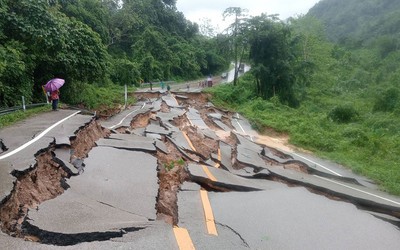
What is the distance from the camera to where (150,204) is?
4.80 meters

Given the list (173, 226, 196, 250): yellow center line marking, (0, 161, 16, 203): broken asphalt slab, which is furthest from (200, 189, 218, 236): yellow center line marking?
(0, 161, 16, 203): broken asphalt slab

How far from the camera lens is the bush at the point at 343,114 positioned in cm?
2358

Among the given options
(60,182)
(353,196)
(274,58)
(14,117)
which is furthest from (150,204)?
(274,58)

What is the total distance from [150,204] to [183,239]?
1.17 metres

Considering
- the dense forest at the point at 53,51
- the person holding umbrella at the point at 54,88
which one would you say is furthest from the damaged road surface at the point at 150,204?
the dense forest at the point at 53,51

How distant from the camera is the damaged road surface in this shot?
3.77m

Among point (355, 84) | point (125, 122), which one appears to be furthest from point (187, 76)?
point (125, 122)

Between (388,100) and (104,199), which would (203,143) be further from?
(388,100)

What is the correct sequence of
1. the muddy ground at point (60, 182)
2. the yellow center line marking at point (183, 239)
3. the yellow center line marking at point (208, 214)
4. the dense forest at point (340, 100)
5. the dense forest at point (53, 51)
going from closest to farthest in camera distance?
1. the yellow center line marking at point (183, 239)
2. the muddy ground at point (60, 182)
3. the yellow center line marking at point (208, 214)
4. the dense forest at point (53, 51)
5. the dense forest at point (340, 100)

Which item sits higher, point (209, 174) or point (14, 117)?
point (14, 117)

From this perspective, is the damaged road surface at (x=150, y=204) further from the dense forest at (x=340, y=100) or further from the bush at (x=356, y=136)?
the bush at (x=356, y=136)

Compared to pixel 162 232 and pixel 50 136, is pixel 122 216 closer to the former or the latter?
pixel 162 232

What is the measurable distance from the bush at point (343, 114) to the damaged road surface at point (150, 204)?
55.1ft

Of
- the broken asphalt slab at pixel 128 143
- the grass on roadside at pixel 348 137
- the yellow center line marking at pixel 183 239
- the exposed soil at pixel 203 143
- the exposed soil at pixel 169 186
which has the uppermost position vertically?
the yellow center line marking at pixel 183 239
